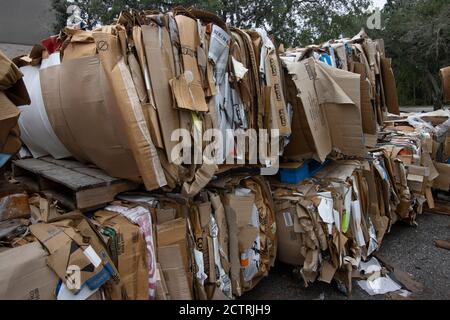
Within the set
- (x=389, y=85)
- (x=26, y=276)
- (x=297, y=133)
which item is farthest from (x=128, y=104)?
(x=389, y=85)

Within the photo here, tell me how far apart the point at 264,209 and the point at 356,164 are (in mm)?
1109

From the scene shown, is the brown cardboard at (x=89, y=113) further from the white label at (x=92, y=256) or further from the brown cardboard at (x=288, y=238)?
the brown cardboard at (x=288, y=238)

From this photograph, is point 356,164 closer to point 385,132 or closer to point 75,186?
point 385,132

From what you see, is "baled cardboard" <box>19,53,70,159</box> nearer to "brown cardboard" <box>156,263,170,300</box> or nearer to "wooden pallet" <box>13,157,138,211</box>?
"wooden pallet" <box>13,157,138,211</box>

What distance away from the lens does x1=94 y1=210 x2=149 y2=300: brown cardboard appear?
1.52m

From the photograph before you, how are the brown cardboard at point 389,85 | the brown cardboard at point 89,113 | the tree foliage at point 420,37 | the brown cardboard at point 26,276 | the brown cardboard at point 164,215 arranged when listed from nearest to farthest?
the brown cardboard at point 26,276 → the brown cardboard at point 89,113 → the brown cardboard at point 164,215 → the brown cardboard at point 389,85 → the tree foliage at point 420,37

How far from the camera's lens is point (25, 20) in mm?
9695

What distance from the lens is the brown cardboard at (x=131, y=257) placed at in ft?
4.98

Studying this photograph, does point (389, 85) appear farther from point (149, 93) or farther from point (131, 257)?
point (131, 257)

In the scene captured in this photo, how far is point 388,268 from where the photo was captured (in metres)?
2.65

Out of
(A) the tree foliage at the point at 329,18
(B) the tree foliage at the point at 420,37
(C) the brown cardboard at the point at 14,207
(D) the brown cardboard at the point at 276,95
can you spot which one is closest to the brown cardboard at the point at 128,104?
(C) the brown cardboard at the point at 14,207

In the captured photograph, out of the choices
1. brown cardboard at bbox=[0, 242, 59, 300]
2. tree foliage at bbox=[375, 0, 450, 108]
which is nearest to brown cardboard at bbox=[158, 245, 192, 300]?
brown cardboard at bbox=[0, 242, 59, 300]

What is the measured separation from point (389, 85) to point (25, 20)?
33.8 feet

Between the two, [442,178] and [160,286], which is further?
[442,178]
